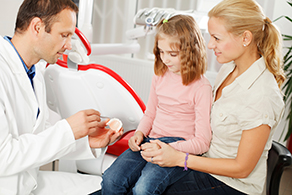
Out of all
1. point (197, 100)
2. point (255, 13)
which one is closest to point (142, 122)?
point (197, 100)

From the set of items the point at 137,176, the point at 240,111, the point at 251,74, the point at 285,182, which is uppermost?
the point at 251,74

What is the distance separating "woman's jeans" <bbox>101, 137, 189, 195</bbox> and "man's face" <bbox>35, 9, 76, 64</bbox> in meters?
0.54

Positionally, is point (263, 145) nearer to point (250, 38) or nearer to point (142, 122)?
point (250, 38)

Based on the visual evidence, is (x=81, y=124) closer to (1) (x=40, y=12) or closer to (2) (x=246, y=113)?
(1) (x=40, y=12)

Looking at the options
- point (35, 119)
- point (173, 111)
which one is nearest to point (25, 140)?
point (35, 119)

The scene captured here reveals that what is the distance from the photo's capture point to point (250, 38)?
1221 millimetres

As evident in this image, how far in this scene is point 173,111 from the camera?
1.49 m

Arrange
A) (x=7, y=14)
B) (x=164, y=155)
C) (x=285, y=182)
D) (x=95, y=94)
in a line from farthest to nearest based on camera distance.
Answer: (x=285, y=182) < (x=7, y=14) < (x=95, y=94) < (x=164, y=155)

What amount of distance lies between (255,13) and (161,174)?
71 cm

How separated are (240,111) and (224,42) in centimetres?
27

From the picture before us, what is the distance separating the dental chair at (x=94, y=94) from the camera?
1515 mm

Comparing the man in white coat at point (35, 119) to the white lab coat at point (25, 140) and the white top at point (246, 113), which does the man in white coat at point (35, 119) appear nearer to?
the white lab coat at point (25, 140)

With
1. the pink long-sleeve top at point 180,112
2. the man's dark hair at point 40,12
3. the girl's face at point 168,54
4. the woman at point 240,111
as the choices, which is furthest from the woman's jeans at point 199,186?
the man's dark hair at point 40,12

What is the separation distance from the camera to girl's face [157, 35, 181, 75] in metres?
1.44
